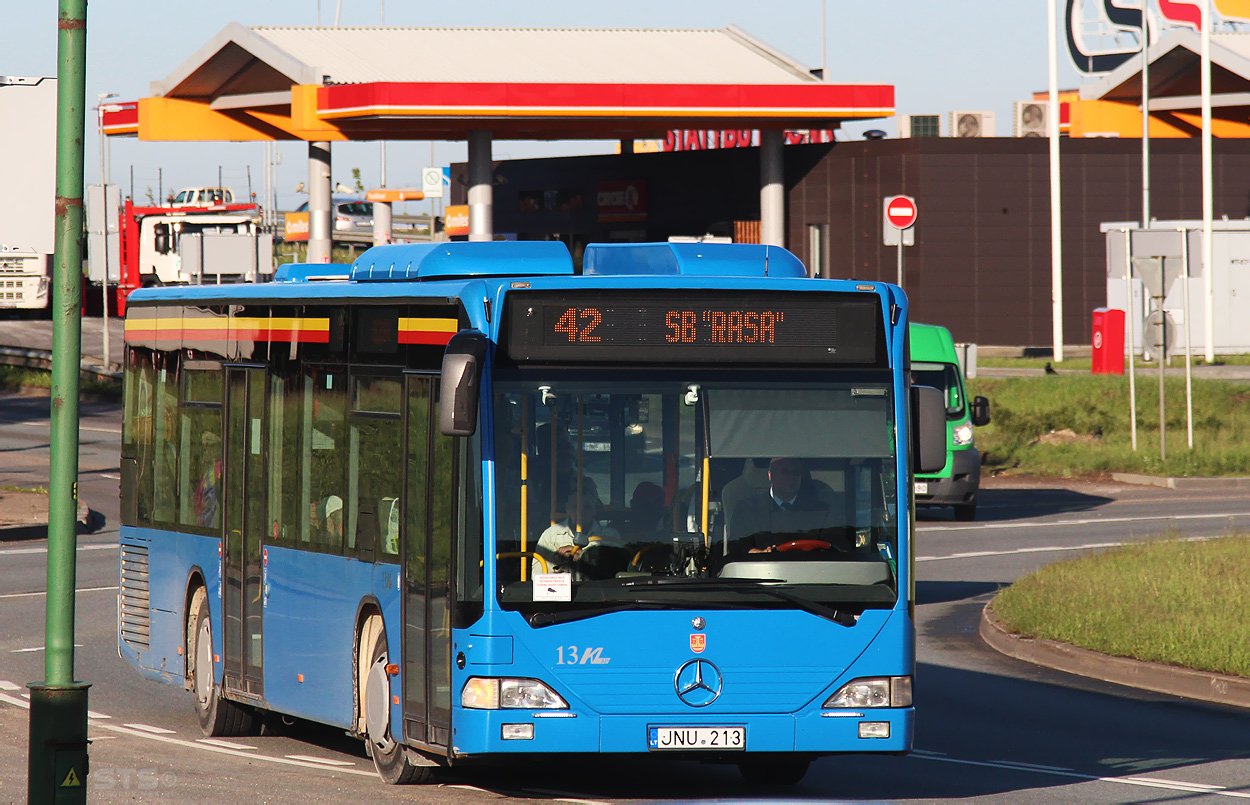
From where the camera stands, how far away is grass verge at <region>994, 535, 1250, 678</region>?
1448cm

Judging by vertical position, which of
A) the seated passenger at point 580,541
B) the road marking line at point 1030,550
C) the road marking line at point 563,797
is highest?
the seated passenger at point 580,541

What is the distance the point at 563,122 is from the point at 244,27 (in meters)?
7.45

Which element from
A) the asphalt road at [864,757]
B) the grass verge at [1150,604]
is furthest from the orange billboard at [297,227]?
the grass verge at [1150,604]

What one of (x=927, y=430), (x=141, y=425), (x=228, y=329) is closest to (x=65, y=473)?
(x=927, y=430)

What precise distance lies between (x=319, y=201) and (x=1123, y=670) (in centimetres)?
3614

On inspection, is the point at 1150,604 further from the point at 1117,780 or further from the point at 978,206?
the point at 978,206

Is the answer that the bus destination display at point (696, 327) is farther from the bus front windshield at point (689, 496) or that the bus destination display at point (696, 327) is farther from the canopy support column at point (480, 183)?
the canopy support column at point (480, 183)

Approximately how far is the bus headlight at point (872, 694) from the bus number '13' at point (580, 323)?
2048mm

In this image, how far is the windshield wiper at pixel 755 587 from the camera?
357 inches

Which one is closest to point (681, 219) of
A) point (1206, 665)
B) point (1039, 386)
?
point (1039, 386)

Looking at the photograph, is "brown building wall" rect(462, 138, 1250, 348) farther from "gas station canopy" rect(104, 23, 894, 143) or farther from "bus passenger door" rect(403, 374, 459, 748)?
"bus passenger door" rect(403, 374, 459, 748)

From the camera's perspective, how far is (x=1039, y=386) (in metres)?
36.6

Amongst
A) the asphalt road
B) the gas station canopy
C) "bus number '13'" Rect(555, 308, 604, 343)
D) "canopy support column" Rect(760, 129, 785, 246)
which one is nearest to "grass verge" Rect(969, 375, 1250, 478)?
the gas station canopy

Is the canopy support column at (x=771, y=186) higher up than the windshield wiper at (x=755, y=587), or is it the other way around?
the canopy support column at (x=771, y=186)
